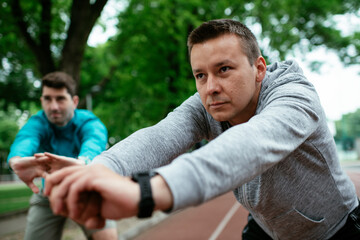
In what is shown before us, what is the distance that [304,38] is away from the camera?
15.3 m

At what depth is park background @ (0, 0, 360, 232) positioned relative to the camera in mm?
7062

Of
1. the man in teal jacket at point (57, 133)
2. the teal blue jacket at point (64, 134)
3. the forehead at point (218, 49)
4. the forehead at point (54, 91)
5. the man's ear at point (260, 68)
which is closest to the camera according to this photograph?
the forehead at point (218, 49)

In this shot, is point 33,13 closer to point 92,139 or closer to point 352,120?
point 92,139

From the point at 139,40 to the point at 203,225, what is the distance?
6035 mm

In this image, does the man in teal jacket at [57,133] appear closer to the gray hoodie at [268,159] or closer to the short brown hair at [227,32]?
the gray hoodie at [268,159]

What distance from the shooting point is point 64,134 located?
3.21 m

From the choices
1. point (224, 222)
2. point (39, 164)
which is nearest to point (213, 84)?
point (39, 164)

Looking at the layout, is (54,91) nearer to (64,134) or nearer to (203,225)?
(64,134)

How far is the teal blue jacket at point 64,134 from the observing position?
279 cm

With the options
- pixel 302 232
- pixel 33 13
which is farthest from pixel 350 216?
pixel 33 13

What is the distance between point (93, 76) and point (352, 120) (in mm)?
39327

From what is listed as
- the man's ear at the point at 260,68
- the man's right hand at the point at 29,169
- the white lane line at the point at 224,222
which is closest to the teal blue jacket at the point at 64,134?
the man's right hand at the point at 29,169

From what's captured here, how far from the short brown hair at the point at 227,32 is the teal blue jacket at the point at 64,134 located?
59.3 inches

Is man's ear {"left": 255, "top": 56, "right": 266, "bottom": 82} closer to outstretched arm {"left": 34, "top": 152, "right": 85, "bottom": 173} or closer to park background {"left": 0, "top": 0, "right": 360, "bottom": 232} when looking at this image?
outstretched arm {"left": 34, "top": 152, "right": 85, "bottom": 173}
